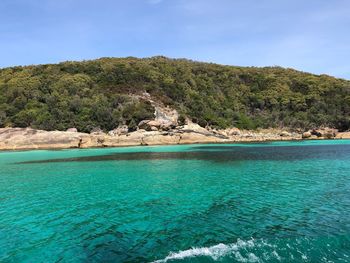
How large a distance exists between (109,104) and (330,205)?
7965cm

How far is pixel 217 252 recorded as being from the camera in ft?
37.6

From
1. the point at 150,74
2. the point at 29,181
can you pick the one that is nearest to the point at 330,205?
the point at 29,181

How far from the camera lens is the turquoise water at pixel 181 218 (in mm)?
A: 11664

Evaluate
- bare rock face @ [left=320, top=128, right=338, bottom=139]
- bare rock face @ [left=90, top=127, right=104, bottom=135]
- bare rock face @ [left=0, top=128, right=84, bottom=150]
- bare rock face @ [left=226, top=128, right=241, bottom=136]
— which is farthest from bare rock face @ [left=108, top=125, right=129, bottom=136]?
bare rock face @ [left=320, top=128, right=338, bottom=139]

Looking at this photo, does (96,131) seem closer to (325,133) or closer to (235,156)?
(235,156)

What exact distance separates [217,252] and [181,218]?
15.1ft

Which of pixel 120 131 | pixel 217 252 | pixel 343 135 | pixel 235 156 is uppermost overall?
pixel 120 131

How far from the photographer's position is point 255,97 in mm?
116812

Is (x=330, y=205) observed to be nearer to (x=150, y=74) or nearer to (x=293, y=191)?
(x=293, y=191)

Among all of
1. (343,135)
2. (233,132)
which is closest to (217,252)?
(233,132)

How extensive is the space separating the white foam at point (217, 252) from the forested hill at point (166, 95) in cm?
7321

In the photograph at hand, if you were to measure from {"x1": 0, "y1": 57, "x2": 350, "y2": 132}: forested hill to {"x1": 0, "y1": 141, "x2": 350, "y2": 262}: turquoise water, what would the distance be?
198 ft

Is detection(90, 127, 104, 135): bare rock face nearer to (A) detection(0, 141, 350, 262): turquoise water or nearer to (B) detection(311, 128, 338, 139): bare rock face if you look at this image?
(A) detection(0, 141, 350, 262): turquoise water

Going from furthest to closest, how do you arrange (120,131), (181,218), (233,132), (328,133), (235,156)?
(233,132) < (328,133) < (120,131) < (235,156) < (181,218)
